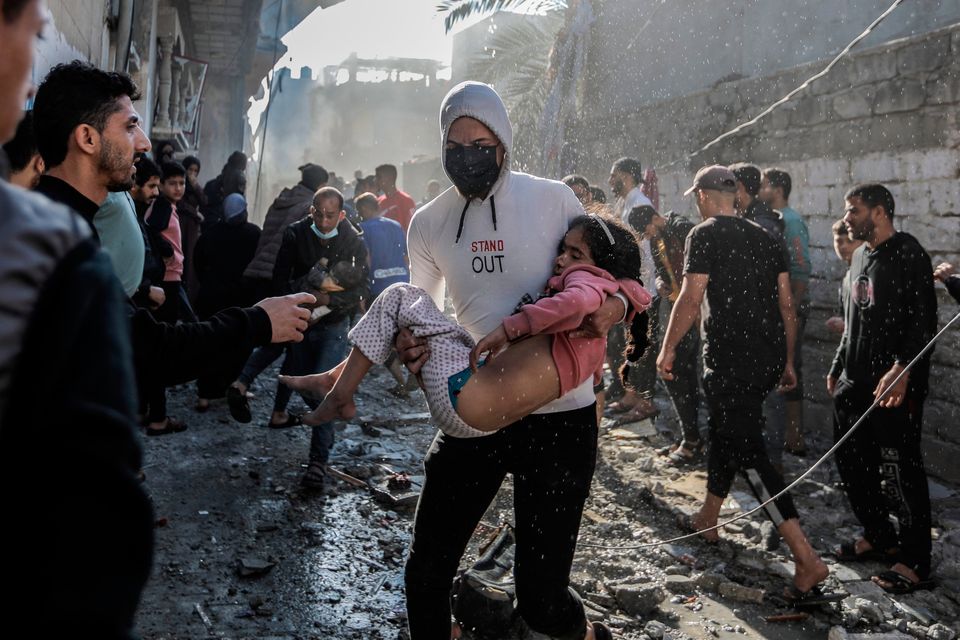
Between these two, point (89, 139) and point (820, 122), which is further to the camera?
point (820, 122)

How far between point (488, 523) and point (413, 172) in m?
28.3

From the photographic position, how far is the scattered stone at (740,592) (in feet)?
13.8

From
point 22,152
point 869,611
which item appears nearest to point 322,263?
point 22,152

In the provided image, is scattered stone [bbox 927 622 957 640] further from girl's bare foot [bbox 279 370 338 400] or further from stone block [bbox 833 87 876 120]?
stone block [bbox 833 87 876 120]

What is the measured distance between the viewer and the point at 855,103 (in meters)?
7.23

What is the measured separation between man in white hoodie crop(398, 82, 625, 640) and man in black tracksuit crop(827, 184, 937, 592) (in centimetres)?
248

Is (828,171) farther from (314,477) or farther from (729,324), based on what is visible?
(314,477)

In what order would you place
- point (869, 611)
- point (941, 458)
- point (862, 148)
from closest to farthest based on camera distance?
point (869, 611), point (941, 458), point (862, 148)

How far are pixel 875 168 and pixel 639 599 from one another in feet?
15.8

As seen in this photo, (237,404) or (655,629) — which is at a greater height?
(237,404)

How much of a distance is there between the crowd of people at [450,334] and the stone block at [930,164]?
96 centimetres

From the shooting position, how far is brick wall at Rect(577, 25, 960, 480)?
6.21 meters

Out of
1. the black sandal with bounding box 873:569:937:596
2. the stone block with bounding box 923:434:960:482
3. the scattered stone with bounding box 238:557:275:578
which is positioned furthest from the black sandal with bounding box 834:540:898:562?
the scattered stone with bounding box 238:557:275:578

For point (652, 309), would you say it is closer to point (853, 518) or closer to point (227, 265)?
point (853, 518)
